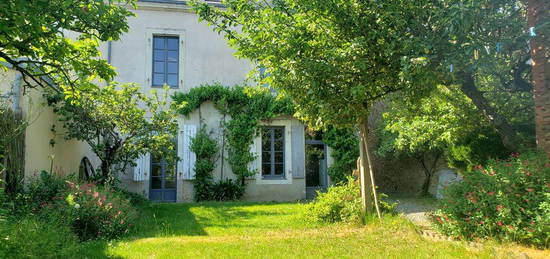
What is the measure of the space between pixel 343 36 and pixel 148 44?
7.41 metres

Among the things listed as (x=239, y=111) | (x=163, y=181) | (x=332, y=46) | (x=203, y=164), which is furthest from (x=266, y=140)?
(x=332, y=46)

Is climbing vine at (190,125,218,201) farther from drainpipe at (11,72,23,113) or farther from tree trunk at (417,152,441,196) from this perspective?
tree trunk at (417,152,441,196)

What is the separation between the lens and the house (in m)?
11.5

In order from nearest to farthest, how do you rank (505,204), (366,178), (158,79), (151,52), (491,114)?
(505,204)
(491,114)
(366,178)
(151,52)
(158,79)

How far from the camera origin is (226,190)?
37.3 ft

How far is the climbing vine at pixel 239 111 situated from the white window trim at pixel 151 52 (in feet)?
2.48

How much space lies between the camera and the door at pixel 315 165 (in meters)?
12.4

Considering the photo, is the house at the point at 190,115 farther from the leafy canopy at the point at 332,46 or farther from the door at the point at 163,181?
the leafy canopy at the point at 332,46

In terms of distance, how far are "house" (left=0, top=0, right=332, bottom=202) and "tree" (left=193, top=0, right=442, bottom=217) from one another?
17.4ft

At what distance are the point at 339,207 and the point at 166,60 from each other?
23.5ft

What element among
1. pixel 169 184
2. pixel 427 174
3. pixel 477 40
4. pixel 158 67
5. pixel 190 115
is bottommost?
pixel 169 184

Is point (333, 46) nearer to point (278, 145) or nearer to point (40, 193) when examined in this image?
point (40, 193)

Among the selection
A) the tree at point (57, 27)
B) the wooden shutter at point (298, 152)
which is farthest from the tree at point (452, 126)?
the tree at point (57, 27)

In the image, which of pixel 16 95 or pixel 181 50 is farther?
pixel 181 50
